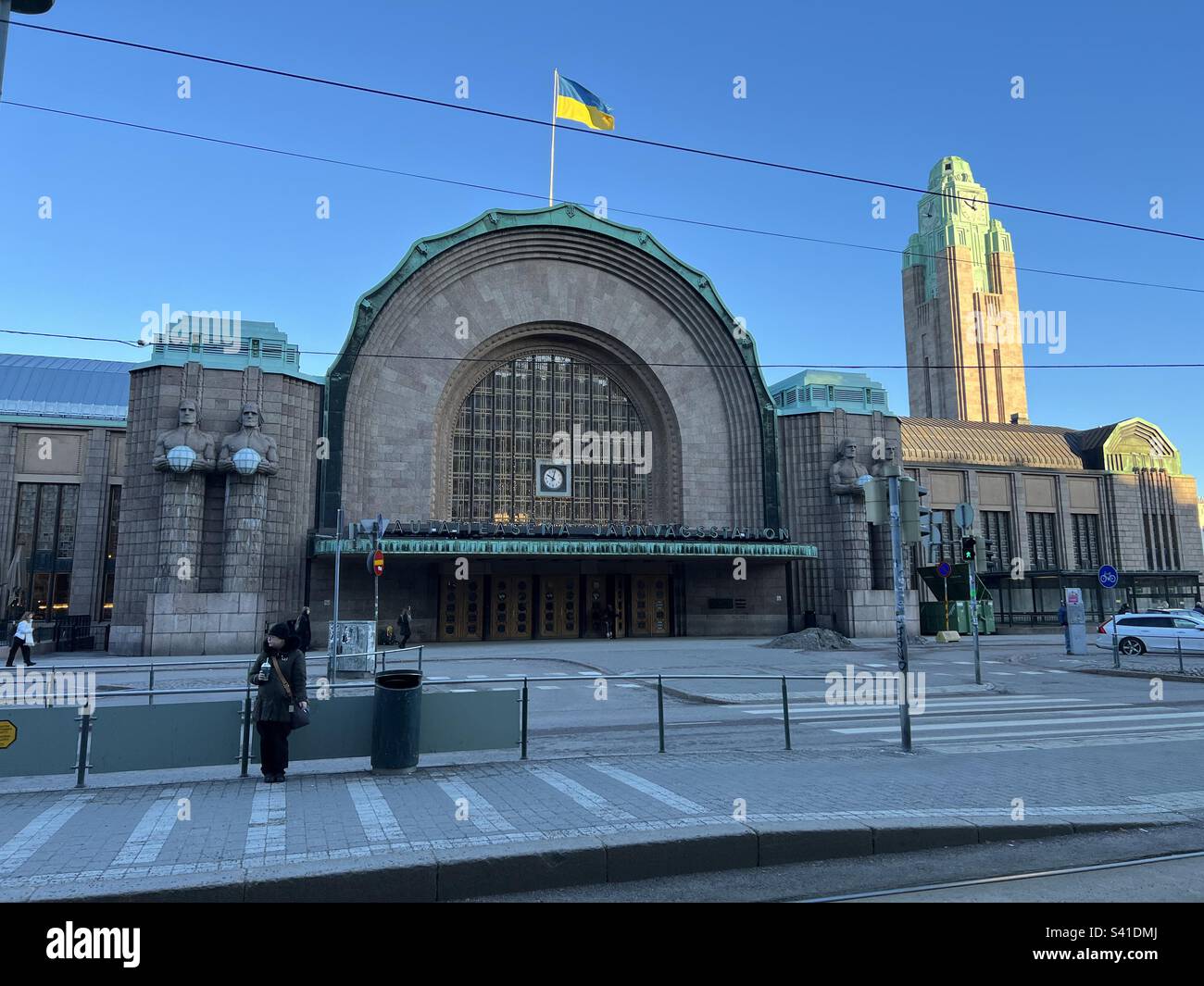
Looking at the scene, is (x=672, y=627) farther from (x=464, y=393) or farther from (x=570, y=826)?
(x=570, y=826)

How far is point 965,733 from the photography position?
41.7 feet

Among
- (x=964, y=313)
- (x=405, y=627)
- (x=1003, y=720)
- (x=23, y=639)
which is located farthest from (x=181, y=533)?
(x=964, y=313)

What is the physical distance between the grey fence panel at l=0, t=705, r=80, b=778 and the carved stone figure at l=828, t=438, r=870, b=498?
31.9m

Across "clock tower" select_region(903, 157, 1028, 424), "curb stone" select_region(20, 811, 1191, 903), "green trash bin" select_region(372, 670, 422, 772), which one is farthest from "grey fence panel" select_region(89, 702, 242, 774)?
"clock tower" select_region(903, 157, 1028, 424)

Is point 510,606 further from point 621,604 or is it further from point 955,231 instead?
point 955,231

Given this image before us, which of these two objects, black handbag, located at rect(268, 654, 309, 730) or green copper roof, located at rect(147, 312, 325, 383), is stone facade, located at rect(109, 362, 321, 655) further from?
black handbag, located at rect(268, 654, 309, 730)

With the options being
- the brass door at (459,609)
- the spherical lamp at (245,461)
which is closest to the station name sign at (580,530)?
the brass door at (459,609)

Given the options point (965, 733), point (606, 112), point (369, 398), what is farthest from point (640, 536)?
point (965, 733)

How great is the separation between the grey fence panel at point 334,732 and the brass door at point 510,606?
83.0 feet

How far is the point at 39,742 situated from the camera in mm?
8797

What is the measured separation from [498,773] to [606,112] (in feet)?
100
